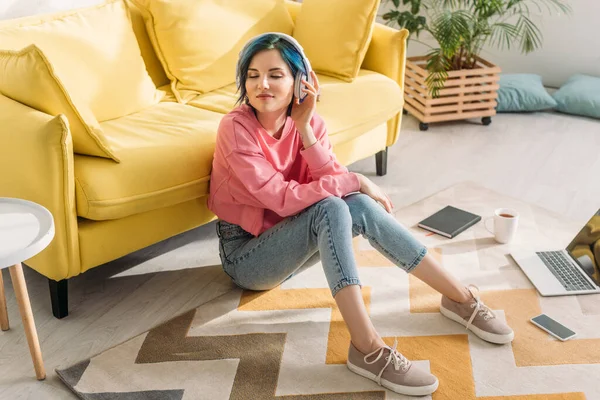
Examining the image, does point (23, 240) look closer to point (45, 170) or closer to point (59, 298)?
point (45, 170)

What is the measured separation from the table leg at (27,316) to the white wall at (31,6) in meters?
1.28

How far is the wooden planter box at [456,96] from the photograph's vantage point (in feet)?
12.9

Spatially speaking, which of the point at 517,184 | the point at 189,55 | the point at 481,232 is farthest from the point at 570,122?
the point at 189,55

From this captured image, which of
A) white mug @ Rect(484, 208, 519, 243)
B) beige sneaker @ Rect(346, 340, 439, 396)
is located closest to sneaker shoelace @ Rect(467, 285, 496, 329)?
beige sneaker @ Rect(346, 340, 439, 396)

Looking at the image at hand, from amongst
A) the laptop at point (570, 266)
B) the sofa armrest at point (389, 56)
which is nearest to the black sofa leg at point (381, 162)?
the sofa armrest at point (389, 56)

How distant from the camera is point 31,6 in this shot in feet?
9.52

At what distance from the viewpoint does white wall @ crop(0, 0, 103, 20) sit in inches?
111

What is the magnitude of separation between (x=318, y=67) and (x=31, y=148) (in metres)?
1.42

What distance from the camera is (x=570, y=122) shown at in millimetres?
4035

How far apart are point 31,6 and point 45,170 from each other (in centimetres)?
102

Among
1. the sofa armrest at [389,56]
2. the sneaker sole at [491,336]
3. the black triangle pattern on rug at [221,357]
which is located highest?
the sofa armrest at [389,56]

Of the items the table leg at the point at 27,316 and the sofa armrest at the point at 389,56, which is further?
the sofa armrest at the point at 389,56

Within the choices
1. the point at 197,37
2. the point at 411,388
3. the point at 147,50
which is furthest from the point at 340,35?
the point at 411,388

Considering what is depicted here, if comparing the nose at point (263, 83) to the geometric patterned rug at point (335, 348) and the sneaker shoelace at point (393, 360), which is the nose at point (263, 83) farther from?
the sneaker shoelace at point (393, 360)
